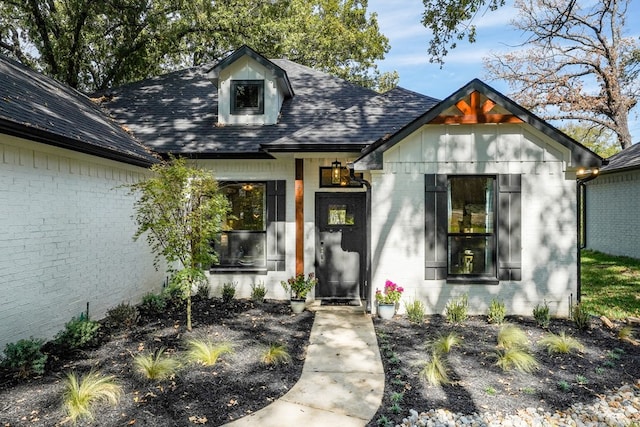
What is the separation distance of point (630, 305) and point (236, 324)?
7.39m

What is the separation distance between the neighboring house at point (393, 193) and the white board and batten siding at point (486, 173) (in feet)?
0.06

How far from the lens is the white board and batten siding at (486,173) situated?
21.4 feet

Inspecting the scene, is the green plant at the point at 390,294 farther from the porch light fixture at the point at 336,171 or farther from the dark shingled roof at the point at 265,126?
the dark shingled roof at the point at 265,126

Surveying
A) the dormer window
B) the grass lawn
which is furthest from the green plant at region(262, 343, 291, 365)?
the dormer window

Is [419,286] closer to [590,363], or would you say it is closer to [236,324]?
[590,363]

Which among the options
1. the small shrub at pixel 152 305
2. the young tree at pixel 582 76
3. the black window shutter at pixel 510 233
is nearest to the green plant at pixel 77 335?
the small shrub at pixel 152 305

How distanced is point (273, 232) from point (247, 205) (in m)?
0.82

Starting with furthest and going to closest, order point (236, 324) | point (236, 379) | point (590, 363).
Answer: point (236, 324) < point (590, 363) < point (236, 379)

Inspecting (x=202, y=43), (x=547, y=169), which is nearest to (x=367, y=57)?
(x=202, y=43)

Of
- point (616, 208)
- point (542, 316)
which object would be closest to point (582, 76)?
point (616, 208)

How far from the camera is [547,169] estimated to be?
652 centimetres

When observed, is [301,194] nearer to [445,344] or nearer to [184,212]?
[184,212]

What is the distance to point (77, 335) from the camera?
4.92 meters

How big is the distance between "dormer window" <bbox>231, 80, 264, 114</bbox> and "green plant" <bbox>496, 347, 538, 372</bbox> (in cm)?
687
